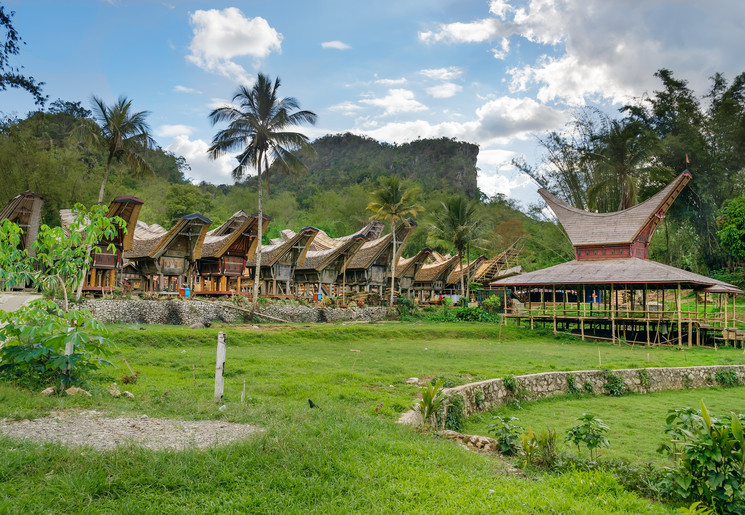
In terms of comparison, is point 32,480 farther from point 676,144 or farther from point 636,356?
point 676,144

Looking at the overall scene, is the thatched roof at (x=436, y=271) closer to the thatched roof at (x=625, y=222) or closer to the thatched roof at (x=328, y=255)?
the thatched roof at (x=328, y=255)

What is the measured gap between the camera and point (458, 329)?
2614 centimetres

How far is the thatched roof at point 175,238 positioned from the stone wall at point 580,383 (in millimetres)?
19126

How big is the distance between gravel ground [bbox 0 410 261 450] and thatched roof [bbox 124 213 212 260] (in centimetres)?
2027

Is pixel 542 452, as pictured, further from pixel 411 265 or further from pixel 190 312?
pixel 411 265

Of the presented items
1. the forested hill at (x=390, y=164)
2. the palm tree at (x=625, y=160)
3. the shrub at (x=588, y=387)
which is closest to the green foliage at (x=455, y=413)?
the shrub at (x=588, y=387)

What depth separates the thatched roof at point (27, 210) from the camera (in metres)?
23.6

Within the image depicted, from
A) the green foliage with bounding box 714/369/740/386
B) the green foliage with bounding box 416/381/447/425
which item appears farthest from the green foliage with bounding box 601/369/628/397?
the green foliage with bounding box 416/381/447/425

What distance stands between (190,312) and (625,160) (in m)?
30.5

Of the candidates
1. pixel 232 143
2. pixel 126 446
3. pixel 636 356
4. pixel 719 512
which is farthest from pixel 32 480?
pixel 232 143

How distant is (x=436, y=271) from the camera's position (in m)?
45.9

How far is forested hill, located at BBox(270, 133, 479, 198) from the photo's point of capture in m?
86.9

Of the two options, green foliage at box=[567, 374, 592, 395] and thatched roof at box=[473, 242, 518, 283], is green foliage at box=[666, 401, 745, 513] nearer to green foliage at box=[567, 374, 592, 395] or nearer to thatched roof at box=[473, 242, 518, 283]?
green foliage at box=[567, 374, 592, 395]

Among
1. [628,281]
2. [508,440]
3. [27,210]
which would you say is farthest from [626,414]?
[27,210]
